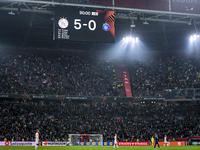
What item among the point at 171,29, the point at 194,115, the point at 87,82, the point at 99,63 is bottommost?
the point at 194,115

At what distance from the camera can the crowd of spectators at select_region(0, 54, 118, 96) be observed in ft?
165

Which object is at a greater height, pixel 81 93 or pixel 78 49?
pixel 78 49

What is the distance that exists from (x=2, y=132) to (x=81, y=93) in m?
16.8

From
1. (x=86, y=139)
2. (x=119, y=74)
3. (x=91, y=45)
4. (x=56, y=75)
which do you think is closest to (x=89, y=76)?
(x=56, y=75)

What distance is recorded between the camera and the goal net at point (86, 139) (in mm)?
42562

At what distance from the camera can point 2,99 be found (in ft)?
165

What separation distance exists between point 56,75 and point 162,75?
22.7m

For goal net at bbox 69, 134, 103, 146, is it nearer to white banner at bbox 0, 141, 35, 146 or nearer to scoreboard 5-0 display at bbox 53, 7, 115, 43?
white banner at bbox 0, 141, 35, 146

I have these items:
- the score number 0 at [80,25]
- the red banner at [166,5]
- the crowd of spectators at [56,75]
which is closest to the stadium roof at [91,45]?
the red banner at [166,5]

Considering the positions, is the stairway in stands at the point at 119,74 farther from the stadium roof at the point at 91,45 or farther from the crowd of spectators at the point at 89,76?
the stadium roof at the point at 91,45

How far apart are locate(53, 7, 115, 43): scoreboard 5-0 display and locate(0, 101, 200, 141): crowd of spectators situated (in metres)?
20.4

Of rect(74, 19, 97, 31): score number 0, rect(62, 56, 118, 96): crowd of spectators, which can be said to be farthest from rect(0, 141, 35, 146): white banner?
rect(74, 19, 97, 31): score number 0

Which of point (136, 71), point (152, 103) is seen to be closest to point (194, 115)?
point (152, 103)

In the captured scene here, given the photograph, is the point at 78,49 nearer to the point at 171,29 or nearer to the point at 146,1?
the point at 171,29
